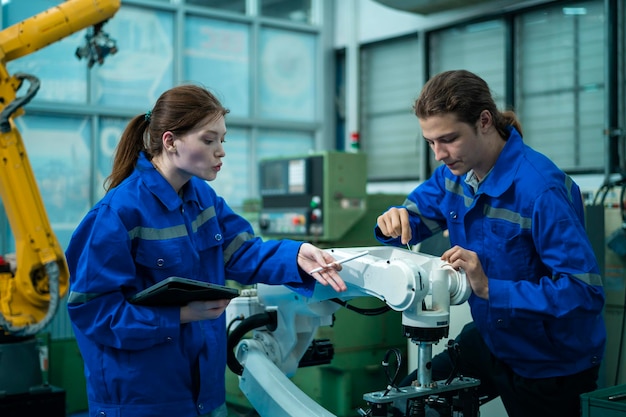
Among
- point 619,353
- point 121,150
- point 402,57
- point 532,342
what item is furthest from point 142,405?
point 402,57

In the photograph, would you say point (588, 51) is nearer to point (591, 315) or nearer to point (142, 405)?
point (591, 315)

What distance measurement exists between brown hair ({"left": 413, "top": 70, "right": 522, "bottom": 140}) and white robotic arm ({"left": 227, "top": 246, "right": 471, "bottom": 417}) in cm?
38

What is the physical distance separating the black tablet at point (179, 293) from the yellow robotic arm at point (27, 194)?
2.39 metres

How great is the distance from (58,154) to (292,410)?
4.31 meters

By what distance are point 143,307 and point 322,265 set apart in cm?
47

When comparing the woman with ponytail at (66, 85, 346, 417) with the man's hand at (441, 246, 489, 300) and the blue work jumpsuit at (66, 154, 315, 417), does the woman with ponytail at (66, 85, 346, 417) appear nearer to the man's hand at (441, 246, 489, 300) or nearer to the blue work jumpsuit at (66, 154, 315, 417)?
the blue work jumpsuit at (66, 154, 315, 417)

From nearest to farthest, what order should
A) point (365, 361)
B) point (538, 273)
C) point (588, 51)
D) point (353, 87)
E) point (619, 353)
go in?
point (538, 273) → point (619, 353) → point (365, 361) → point (588, 51) → point (353, 87)

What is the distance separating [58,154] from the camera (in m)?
5.65

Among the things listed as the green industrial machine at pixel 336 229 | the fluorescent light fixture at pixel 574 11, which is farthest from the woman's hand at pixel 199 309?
the fluorescent light fixture at pixel 574 11

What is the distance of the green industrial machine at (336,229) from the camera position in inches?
154

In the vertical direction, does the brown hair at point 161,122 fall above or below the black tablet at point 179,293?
above

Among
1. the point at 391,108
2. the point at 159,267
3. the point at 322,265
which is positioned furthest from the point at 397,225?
the point at 391,108

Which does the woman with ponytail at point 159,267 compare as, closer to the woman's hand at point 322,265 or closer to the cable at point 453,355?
the woman's hand at point 322,265

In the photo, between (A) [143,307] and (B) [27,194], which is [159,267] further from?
(B) [27,194]
